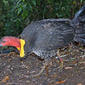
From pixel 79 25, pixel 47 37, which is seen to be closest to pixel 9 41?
pixel 47 37

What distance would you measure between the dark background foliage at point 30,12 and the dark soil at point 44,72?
0.92 m

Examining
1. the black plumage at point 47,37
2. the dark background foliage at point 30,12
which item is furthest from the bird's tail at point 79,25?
the dark background foliage at point 30,12

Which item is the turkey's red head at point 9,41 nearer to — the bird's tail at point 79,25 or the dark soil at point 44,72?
the dark soil at point 44,72

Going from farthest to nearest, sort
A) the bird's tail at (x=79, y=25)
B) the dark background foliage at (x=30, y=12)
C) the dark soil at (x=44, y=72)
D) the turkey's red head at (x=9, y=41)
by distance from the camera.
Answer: the dark background foliage at (x=30, y=12) → the bird's tail at (x=79, y=25) → the dark soil at (x=44, y=72) → the turkey's red head at (x=9, y=41)

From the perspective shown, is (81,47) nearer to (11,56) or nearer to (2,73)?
(11,56)

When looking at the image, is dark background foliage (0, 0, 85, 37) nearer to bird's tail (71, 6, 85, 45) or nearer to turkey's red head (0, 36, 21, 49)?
bird's tail (71, 6, 85, 45)

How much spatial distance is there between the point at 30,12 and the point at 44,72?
1911mm

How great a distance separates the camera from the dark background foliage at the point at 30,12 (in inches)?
219

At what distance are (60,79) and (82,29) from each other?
148 cm

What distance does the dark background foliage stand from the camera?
18.2 feet

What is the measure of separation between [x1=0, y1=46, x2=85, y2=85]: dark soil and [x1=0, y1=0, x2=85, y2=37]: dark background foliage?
3.03 feet

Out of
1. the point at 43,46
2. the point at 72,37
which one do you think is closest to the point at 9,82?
the point at 43,46

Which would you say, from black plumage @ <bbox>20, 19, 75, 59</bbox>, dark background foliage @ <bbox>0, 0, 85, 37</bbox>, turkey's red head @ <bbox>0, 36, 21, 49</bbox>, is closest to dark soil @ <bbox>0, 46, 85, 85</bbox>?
black plumage @ <bbox>20, 19, 75, 59</bbox>

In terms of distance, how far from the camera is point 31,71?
4.46 m
